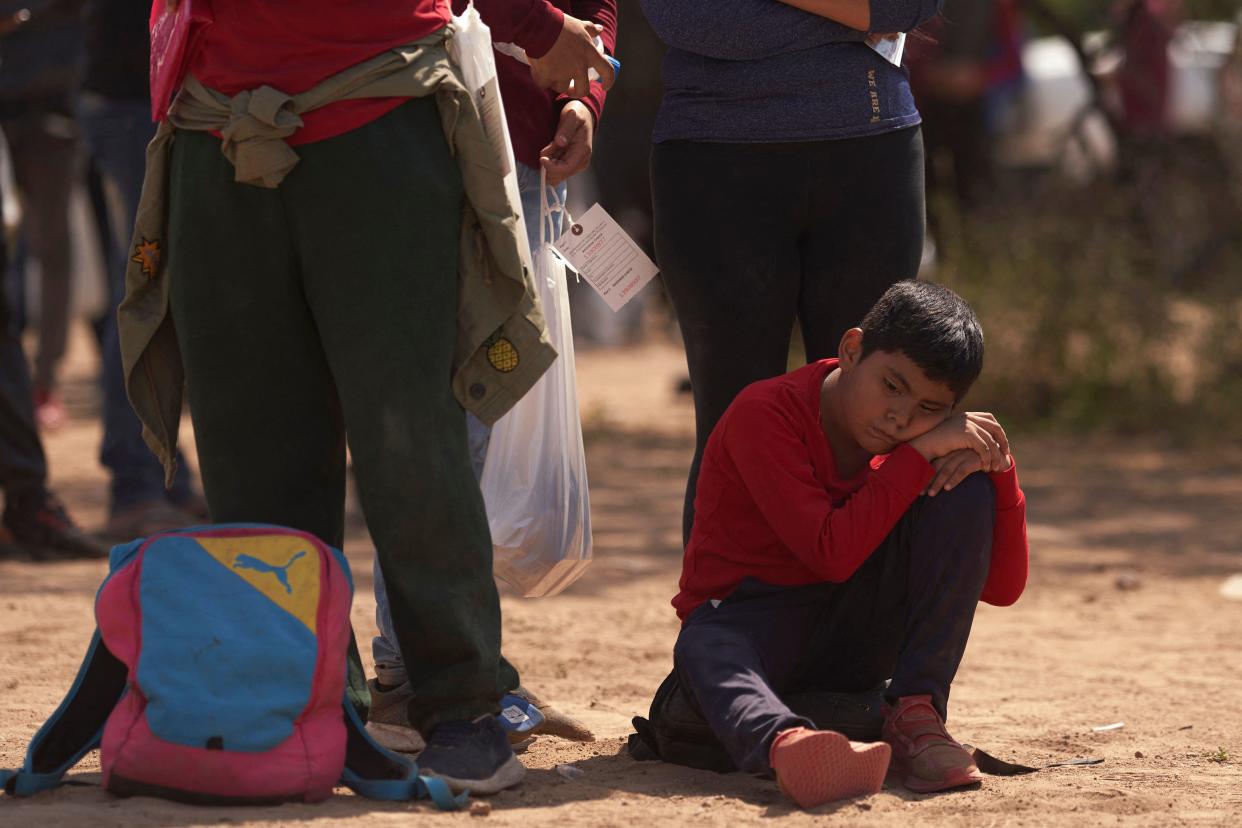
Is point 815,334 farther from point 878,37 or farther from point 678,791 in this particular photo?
point 678,791

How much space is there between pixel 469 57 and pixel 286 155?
1.18ft

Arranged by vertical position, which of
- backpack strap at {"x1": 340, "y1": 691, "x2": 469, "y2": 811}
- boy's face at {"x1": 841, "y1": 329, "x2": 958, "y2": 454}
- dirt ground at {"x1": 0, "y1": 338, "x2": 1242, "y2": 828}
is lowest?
dirt ground at {"x1": 0, "y1": 338, "x2": 1242, "y2": 828}

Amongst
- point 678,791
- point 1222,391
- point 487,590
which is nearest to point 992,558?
point 678,791

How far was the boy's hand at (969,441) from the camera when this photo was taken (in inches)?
122

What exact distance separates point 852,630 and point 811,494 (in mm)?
331

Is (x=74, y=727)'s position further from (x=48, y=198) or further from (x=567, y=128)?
(x=48, y=198)

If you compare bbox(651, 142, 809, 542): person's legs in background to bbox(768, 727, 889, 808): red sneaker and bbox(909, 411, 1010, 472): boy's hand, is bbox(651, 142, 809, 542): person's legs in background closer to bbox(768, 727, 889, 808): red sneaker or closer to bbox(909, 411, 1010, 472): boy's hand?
bbox(909, 411, 1010, 472): boy's hand

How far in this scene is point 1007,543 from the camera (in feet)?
10.6

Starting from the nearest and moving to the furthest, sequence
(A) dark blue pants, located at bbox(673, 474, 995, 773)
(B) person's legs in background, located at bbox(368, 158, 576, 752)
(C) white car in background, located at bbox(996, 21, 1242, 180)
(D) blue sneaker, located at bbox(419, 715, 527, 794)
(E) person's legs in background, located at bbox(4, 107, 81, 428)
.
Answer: (D) blue sneaker, located at bbox(419, 715, 527, 794) < (A) dark blue pants, located at bbox(673, 474, 995, 773) < (B) person's legs in background, located at bbox(368, 158, 576, 752) < (E) person's legs in background, located at bbox(4, 107, 81, 428) < (C) white car in background, located at bbox(996, 21, 1242, 180)

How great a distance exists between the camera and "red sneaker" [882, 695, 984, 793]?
9.99 feet

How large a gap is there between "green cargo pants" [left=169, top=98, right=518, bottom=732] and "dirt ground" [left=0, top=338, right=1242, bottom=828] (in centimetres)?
34

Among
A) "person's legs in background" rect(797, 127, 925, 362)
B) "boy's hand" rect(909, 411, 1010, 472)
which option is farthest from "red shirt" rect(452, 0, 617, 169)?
"boy's hand" rect(909, 411, 1010, 472)

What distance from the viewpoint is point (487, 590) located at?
298cm

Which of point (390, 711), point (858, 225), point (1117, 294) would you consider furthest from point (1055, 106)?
point (390, 711)
